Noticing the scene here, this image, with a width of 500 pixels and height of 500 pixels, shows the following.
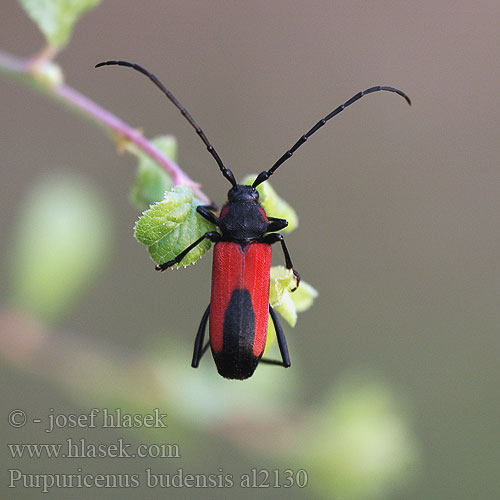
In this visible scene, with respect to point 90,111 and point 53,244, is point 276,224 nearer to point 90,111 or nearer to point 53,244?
point 90,111

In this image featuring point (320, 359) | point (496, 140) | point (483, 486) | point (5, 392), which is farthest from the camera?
point (496, 140)

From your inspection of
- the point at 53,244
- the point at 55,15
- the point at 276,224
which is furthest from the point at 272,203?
the point at 53,244

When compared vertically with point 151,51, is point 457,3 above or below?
above

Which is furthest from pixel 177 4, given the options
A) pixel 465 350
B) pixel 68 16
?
pixel 68 16

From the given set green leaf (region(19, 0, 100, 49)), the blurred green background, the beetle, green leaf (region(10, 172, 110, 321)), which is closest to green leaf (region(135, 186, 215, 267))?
the beetle

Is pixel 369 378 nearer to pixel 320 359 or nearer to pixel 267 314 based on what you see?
pixel 267 314

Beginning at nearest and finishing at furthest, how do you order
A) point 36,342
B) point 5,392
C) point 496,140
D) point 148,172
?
point 148,172 → point 36,342 → point 5,392 → point 496,140

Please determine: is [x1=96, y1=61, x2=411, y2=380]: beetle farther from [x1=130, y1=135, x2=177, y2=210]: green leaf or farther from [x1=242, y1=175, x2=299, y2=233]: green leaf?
[x1=130, y1=135, x2=177, y2=210]: green leaf
